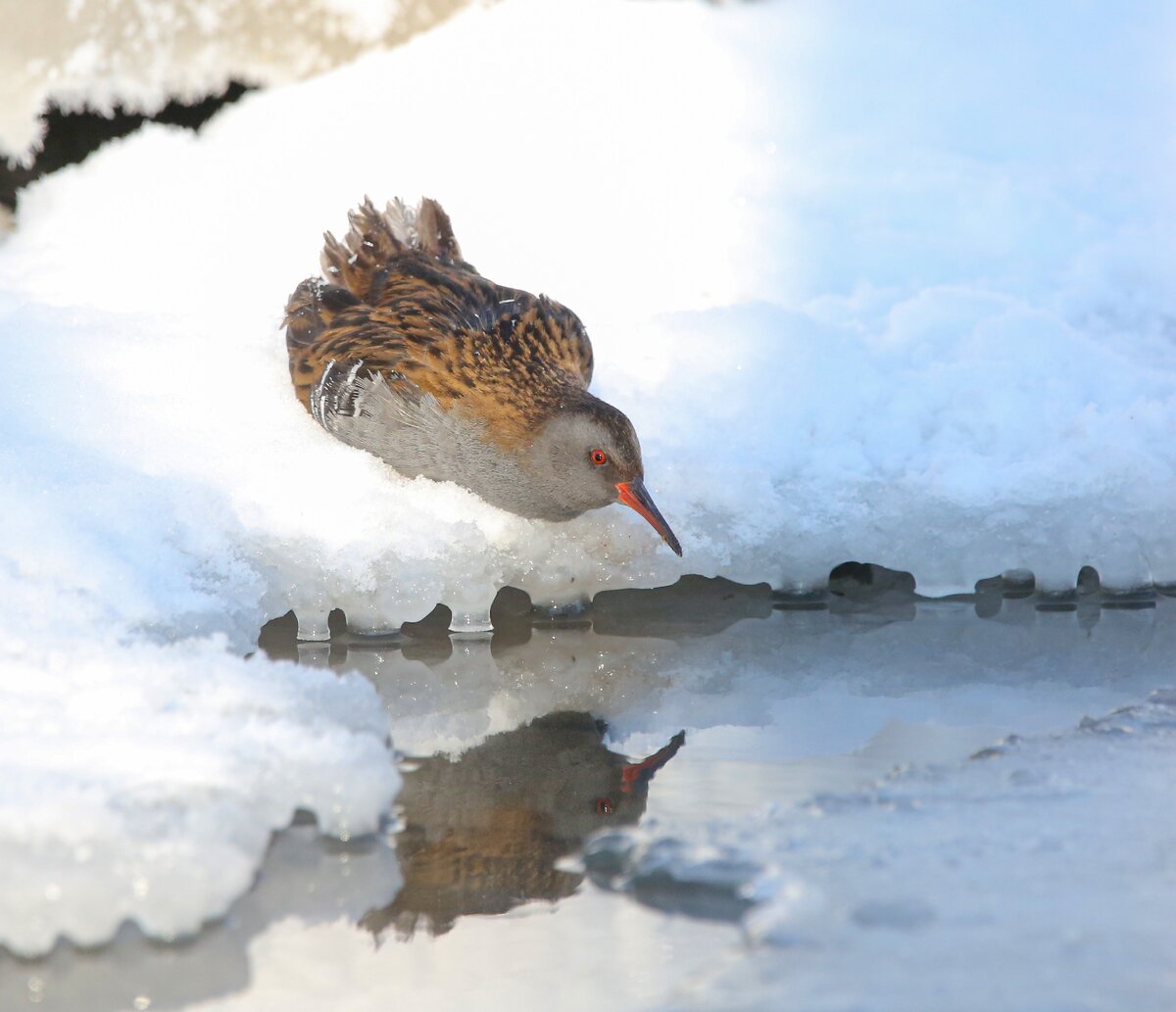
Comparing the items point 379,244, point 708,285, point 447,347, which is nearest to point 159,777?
point 447,347

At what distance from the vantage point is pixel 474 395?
160 inches

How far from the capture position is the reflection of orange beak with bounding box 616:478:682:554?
383cm

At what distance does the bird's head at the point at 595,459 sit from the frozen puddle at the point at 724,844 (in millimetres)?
386

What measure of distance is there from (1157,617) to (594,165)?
325cm

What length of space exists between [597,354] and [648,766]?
2.09 metres

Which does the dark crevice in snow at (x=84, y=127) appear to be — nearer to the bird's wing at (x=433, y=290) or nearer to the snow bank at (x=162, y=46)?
the snow bank at (x=162, y=46)

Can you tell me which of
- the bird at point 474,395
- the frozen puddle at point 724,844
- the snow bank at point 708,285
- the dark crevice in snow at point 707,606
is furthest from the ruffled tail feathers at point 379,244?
the frozen puddle at point 724,844

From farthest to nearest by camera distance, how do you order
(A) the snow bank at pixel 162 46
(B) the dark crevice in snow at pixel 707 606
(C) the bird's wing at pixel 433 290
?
(A) the snow bank at pixel 162 46, (C) the bird's wing at pixel 433 290, (B) the dark crevice in snow at pixel 707 606

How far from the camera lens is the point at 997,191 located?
6000 mm

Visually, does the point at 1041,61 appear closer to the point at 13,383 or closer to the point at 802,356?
the point at 802,356

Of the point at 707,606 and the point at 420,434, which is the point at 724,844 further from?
the point at 420,434

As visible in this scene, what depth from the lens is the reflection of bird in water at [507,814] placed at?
2.44 m

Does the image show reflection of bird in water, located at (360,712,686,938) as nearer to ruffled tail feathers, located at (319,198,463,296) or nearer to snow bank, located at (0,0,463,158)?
ruffled tail feathers, located at (319,198,463,296)

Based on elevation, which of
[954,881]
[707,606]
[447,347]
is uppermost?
[447,347]
